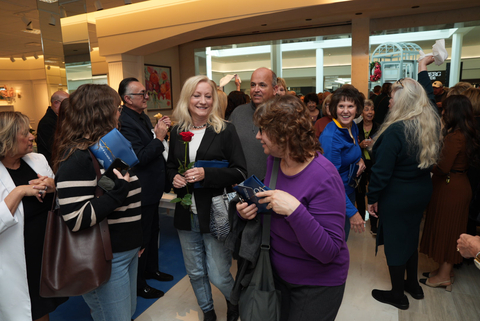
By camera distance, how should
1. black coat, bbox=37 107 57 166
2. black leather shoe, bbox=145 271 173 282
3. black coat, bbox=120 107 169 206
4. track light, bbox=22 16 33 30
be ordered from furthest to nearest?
track light, bbox=22 16 33 30
black coat, bbox=37 107 57 166
black leather shoe, bbox=145 271 173 282
black coat, bbox=120 107 169 206

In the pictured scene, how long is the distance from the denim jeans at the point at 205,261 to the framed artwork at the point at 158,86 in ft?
26.3

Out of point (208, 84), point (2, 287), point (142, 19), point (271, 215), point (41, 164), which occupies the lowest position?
point (2, 287)

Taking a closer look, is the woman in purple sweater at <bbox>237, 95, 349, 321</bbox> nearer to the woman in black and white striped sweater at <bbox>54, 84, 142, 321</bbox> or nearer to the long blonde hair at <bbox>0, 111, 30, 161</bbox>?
the woman in black and white striped sweater at <bbox>54, 84, 142, 321</bbox>

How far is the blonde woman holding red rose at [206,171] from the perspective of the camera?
2.08 metres

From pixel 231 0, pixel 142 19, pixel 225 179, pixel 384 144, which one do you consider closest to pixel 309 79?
pixel 231 0

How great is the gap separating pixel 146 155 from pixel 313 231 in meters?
1.60

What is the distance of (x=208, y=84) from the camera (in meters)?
2.18

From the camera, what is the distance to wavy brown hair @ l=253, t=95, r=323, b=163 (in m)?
1.28

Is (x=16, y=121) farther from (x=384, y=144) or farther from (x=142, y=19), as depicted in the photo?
(x=142, y=19)

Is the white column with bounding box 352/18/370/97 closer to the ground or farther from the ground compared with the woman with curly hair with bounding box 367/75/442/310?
farther from the ground

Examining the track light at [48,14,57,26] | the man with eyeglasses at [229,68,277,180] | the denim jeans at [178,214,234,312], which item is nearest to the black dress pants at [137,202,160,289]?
the denim jeans at [178,214,234,312]

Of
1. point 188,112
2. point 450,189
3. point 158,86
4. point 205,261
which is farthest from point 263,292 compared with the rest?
point 158,86

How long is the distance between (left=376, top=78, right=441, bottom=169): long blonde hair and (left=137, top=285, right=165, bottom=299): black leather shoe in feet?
7.89

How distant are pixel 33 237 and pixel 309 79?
920 centimetres
